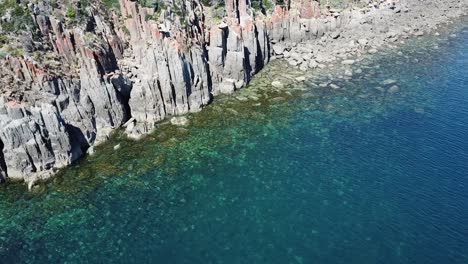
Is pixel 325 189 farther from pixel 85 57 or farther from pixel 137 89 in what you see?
pixel 85 57

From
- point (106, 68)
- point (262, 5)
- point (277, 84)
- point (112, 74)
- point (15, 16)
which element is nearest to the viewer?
point (15, 16)

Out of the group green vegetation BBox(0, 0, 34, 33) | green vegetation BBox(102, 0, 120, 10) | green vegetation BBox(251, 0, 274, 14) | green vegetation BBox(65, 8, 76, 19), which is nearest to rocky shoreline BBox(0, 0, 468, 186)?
green vegetation BBox(102, 0, 120, 10)

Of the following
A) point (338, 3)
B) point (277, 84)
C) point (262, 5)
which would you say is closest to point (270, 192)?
point (277, 84)

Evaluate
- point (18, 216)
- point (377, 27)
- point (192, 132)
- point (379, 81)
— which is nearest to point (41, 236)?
point (18, 216)

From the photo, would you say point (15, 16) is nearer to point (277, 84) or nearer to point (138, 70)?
point (138, 70)

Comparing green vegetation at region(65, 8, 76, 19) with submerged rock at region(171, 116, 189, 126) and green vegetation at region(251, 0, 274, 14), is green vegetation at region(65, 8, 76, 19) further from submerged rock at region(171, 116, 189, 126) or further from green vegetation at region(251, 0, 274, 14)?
green vegetation at region(251, 0, 274, 14)

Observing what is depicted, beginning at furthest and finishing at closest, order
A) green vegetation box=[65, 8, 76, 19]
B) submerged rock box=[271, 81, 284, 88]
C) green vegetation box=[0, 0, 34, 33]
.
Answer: submerged rock box=[271, 81, 284, 88], green vegetation box=[65, 8, 76, 19], green vegetation box=[0, 0, 34, 33]
